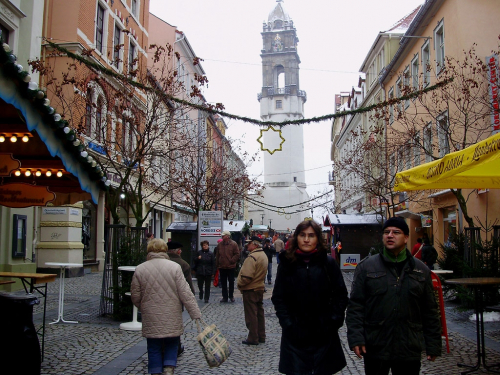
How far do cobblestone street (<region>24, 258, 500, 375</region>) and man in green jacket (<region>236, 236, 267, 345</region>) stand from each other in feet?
0.78

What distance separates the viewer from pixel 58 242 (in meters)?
20.6

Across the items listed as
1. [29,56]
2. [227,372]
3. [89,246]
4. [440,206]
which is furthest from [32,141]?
[440,206]

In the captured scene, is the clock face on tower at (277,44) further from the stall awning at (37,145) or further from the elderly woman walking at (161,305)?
the elderly woman walking at (161,305)

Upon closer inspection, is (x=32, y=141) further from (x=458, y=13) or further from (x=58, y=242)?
(x=458, y=13)

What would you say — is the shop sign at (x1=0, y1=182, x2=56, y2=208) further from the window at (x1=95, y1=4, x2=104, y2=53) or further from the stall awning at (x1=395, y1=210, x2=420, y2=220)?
the stall awning at (x1=395, y1=210, x2=420, y2=220)

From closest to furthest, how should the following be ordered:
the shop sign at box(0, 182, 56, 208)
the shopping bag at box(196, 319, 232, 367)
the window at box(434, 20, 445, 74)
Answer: the shopping bag at box(196, 319, 232, 367) → the shop sign at box(0, 182, 56, 208) → the window at box(434, 20, 445, 74)

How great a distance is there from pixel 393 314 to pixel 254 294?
494cm

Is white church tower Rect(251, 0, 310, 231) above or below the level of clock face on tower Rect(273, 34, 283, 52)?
below

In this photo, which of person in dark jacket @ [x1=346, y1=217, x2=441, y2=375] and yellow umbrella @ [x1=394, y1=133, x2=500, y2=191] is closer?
person in dark jacket @ [x1=346, y1=217, x2=441, y2=375]

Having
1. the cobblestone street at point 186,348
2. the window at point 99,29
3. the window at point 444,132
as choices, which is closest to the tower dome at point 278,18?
the window at point 99,29

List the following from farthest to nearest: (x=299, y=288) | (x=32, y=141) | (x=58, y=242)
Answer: (x=58, y=242), (x=32, y=141), (x=299, y=288)

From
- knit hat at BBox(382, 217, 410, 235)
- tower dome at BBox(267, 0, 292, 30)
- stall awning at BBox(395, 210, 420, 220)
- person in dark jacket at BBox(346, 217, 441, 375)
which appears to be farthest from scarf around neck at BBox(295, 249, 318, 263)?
tower dome at BBox(267, 0, 292, 30)

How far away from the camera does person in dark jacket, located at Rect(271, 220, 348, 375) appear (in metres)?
4.37

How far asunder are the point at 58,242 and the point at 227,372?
15308 millimetres
